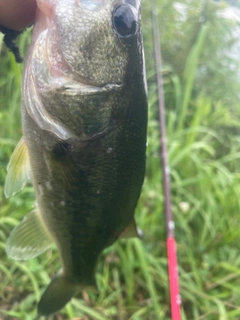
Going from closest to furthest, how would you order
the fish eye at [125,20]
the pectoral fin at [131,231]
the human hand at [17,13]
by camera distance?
the fish eye at [125,20] < the human hand at [17,13] < the pectoral fin at [131,231]

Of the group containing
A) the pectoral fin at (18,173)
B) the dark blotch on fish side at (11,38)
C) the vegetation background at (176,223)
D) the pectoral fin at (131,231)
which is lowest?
the vegetation background at (176,223)

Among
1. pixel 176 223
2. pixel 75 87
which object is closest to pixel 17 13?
pixel 75 87

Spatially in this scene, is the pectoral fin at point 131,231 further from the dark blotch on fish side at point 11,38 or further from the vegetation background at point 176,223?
the dark blotch on fish side at point 11,38

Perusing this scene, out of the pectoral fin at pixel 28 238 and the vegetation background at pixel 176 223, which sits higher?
the pectoral fin at pixel 28 238

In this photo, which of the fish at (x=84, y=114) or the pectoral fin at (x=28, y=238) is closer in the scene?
the fish at (x=84, y=114)

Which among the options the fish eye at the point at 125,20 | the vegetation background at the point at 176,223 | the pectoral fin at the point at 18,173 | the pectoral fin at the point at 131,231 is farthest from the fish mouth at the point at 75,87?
the vegetation background at the point at 176,223

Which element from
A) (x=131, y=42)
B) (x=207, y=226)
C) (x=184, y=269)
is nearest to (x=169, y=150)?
(x=207, y=226)

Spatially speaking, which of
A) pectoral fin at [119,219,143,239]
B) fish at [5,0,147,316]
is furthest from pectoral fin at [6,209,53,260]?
pectoral fin at [119,219,143,239]
